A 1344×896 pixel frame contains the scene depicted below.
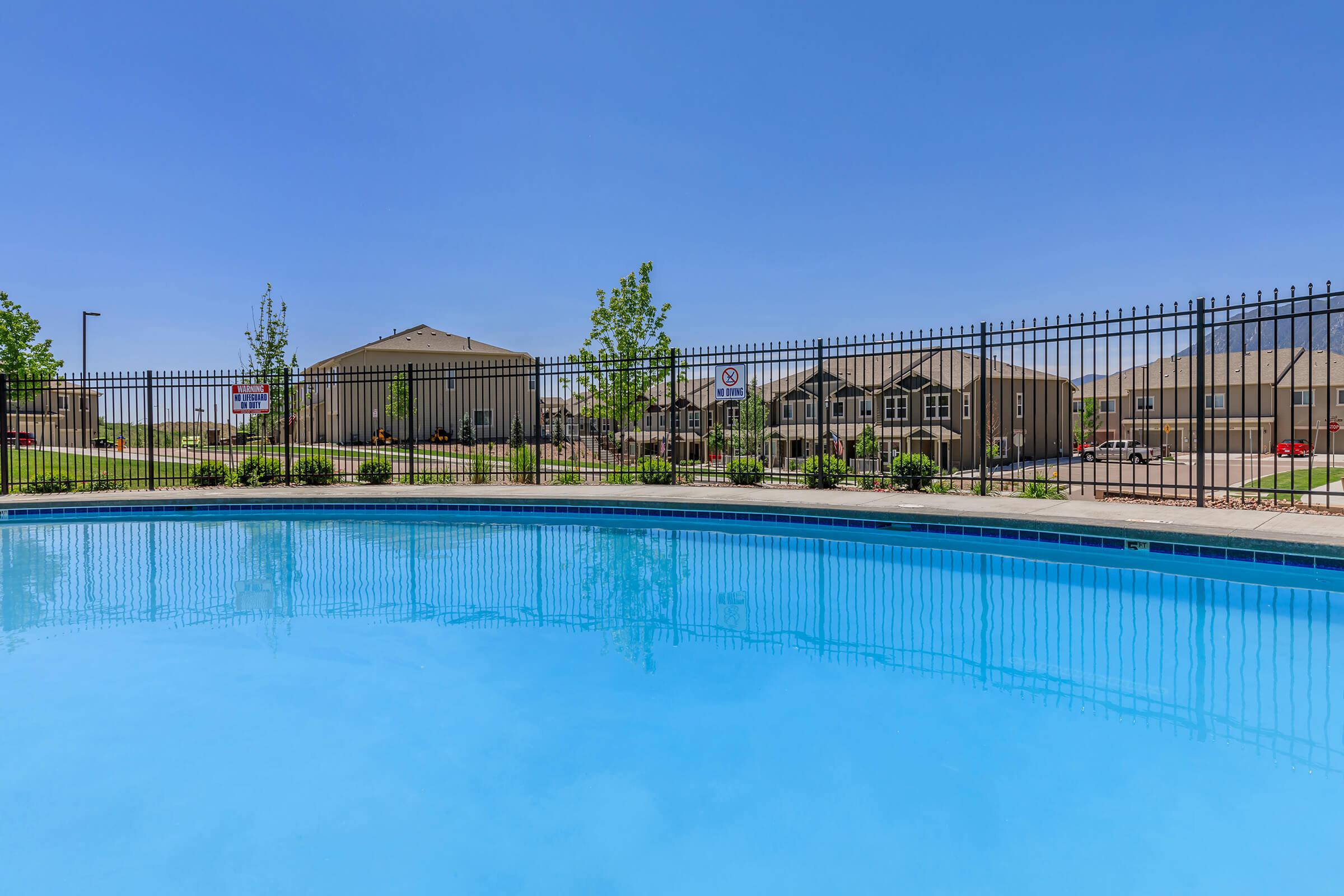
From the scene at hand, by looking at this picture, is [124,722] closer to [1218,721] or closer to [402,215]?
[1218,721]

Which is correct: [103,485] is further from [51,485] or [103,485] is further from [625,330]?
[625,330]

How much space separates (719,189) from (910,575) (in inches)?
451

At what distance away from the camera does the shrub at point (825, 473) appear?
12797 mm

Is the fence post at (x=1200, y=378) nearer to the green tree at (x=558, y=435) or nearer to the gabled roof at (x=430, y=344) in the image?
the green tree at (x=558, y=435)

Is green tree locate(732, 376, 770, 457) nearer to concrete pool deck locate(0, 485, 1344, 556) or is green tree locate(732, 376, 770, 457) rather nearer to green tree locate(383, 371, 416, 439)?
concrete pool deck locate(0, 485, 1344, 556)

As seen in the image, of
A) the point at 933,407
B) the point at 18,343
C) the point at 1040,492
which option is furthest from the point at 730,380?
the point at 933,407

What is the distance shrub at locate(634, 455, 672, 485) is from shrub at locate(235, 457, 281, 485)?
7.66 meters

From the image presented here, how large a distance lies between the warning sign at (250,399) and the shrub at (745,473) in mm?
9750

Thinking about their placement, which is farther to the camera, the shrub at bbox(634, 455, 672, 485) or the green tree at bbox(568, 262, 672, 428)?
the green tree at bbox(568, 262, 672, 428)

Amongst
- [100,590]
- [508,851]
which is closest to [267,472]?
[100,590]

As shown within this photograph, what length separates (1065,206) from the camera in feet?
47.4

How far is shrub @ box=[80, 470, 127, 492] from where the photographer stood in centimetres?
1418

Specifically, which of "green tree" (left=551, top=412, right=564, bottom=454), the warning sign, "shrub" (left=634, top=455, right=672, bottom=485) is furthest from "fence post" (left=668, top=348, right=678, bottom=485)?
the warning sign

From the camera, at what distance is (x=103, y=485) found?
14445mm
